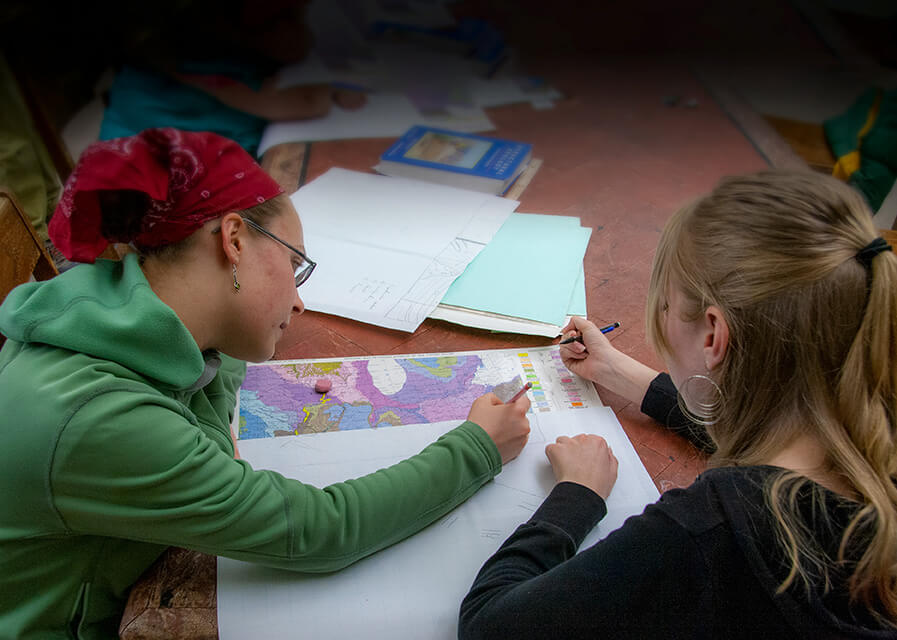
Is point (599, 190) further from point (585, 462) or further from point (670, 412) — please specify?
point (585, 462)

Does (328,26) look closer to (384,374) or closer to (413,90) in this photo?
(413,90)

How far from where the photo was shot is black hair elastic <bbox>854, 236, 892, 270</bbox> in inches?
22.9

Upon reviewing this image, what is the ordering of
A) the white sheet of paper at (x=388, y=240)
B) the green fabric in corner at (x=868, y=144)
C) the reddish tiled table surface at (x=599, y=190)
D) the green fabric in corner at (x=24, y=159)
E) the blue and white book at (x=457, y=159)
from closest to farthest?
1. the reddish tiled table surface at (x=599, y=190)
2. the white sheet of paper at (x=388, y=240)
3. the blue and white book at (x=457, y=159)
4. the green fabric in corner at (x=868, y=144)
5. the green fabric in corner at (x=24, y=159)

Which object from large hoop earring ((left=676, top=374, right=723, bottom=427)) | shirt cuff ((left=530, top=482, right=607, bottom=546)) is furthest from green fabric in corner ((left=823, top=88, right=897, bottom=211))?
shirt cuff ((left=530, top=482, right=607, bottom=546))

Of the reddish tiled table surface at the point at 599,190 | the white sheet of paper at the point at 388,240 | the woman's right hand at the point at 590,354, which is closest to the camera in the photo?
the reddish tiled table surface at the point at 599,190

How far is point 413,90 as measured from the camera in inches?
72.9

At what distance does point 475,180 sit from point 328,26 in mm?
1064

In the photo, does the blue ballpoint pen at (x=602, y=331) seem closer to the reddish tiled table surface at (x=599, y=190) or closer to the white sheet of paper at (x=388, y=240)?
the reddish tiled table surface at (x=599, y=190)

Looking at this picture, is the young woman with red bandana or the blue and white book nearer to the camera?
the young woman with red bandana

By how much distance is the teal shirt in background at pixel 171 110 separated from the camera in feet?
5.58

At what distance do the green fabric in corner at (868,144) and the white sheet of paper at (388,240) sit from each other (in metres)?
0.86

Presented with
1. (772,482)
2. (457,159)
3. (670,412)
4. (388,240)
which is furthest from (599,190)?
(772,482)

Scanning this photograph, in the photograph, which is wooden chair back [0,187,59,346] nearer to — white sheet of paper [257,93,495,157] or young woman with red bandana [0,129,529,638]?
young woman with red bandana [0,129,529,638]

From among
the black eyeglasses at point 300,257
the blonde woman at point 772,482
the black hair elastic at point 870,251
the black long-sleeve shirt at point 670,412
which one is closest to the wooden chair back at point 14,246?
the black eyeglasses at point 300,257
